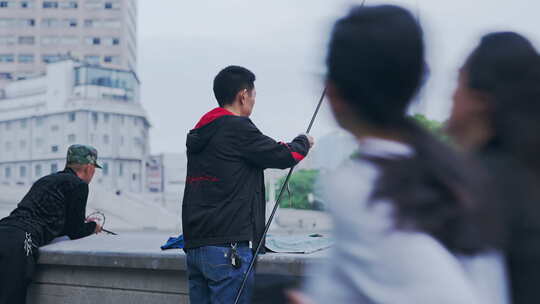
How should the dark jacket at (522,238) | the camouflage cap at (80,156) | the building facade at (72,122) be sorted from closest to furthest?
the dark jacket at (522,238)
the camouflage cap at (80,156)
the building facade at (72,122)

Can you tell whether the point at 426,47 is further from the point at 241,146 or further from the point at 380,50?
the point at 241,146

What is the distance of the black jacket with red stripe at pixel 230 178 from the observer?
3086 mm

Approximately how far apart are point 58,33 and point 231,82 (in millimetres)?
96434

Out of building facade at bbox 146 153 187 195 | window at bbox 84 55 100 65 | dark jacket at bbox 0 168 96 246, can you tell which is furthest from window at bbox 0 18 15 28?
dark jacket at bbox 0 168 96 246

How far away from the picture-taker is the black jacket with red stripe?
10.1ft

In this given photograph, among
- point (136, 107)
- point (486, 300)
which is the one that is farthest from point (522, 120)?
point (136, 107)

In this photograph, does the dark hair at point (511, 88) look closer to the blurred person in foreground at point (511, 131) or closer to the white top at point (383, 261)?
the blurred person in foreground at point (511, 131)

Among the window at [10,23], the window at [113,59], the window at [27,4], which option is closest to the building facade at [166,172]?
the window at [113,59]

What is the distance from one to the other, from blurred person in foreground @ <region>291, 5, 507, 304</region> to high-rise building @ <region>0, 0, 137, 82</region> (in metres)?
94.3

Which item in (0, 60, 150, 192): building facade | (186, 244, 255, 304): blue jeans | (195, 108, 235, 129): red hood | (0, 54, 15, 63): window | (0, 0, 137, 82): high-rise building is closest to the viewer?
(186, 244, 255, 304): blue jeans

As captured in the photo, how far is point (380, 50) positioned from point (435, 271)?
0.37 metres

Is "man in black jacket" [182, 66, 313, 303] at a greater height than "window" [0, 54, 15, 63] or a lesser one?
greater

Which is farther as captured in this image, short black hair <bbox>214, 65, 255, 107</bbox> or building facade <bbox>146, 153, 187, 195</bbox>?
building facade <bbox>146, 153, 187, 195</bbox>

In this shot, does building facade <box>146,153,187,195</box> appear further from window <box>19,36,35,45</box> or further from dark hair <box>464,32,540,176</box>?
dark hair <box>464,32,540,176</box>
